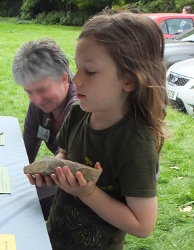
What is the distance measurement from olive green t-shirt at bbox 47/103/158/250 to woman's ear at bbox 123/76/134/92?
0.10 meters

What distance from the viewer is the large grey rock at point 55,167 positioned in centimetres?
127

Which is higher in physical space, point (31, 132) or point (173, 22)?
point (31, 132)

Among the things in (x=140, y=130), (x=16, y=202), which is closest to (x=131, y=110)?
(x=140, y=130)

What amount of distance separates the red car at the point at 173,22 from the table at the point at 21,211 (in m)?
9.00

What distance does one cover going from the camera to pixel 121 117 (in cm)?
140

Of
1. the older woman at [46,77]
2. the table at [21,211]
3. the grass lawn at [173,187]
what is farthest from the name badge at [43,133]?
the grass lawn at [173,187]

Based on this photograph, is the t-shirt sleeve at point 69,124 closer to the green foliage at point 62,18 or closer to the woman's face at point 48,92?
the woman's face at point 48,92

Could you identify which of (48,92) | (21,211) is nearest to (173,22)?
(48,92)

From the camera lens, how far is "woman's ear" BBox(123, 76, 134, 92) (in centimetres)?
133

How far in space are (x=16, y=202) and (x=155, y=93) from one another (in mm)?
660

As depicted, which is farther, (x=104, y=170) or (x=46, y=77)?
(x=46, y=77)

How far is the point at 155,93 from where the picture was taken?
1.37 meters

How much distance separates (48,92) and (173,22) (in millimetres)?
9162

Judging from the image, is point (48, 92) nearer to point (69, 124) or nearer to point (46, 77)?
point (46, 77)
